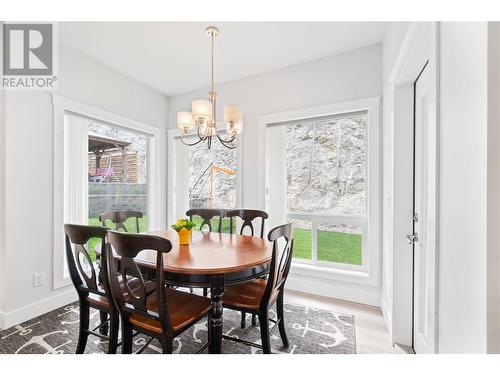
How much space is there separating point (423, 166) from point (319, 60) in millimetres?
1726

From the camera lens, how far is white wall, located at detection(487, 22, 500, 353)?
0.61 meters

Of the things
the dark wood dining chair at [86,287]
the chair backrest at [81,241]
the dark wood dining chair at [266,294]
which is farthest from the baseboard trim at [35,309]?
the dark wood dining chair at [266,294]

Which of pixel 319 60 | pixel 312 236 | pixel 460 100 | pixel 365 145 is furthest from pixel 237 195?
pixel 460 100

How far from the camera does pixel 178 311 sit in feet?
4.99

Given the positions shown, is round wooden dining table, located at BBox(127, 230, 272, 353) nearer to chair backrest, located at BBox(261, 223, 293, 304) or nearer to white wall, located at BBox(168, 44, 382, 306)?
chair backrest, located at BBox(261, 223, 293, 304)

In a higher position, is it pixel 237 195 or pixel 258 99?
pixel 258 99

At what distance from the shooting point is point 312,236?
9.78ft

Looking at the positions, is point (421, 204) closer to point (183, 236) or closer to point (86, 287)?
point (183, 236)

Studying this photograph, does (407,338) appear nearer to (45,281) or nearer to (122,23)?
(45,281)

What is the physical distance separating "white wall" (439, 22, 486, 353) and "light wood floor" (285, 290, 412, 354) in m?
1.13

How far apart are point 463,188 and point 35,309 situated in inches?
129

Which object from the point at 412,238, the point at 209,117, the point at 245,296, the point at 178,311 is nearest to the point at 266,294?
the point at 245,296

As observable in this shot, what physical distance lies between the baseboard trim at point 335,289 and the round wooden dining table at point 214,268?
1304 mm

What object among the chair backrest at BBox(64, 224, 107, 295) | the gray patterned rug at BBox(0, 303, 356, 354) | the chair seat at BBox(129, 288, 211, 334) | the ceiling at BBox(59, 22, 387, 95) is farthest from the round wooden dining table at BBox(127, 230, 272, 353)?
the ceiling at BBox(59, 22, 387, 95)
